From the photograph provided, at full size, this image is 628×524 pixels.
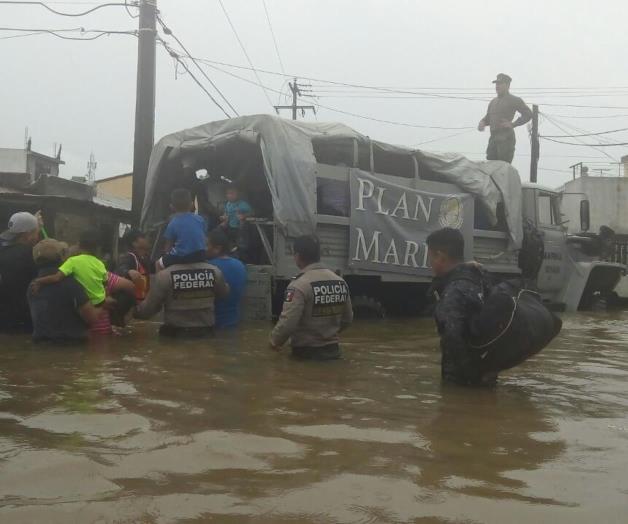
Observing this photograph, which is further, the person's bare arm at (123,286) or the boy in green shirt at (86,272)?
the person's bare arm at (123,286)

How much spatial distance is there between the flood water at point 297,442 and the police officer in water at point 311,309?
0.19 meters

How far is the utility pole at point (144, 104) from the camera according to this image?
1196cm

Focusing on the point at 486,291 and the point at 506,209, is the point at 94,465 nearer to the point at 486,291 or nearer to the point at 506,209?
the point at 486,291

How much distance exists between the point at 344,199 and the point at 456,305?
13.8ft

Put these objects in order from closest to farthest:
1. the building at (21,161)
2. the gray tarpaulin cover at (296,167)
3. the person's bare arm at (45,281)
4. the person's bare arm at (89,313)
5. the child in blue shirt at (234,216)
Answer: the person's bare arm at (45,281) < the person's bare arm at (89,313) < the gray tarpaulin cover at (296,167) < the child in blue shirt at (234,216) < the building at (21,161)

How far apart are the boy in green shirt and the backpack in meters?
3.49

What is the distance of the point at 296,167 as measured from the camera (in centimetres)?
811

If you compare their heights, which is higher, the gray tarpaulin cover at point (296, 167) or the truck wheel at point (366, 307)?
the gray tarpaulin cover at point (296, 167)

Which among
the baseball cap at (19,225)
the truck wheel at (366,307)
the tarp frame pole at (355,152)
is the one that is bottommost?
the truck wheel at (366,307)

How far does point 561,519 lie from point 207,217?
6.87 meters

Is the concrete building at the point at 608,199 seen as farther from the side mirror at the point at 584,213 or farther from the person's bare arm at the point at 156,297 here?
the person's bare arm at the point at 156,297

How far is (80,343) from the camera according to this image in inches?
252

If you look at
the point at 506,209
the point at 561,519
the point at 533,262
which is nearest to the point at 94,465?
the point at 561,519

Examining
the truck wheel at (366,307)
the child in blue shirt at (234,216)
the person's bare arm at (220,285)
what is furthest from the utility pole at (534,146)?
the person's bare arm at (220,285)
